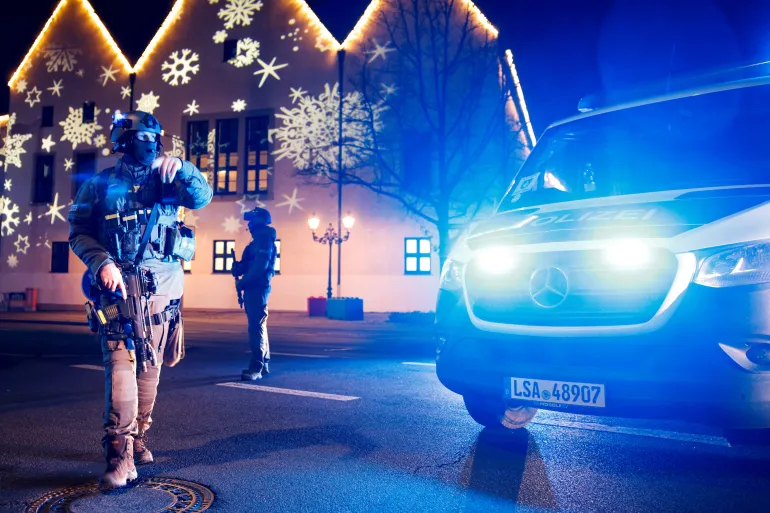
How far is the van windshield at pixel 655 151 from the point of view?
A: 4188mm

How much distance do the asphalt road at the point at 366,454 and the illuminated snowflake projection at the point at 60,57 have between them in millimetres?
28976

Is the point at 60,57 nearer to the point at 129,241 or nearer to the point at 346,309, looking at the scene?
the point at 346,309

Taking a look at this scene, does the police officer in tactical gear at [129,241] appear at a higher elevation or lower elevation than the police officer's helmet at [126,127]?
lower

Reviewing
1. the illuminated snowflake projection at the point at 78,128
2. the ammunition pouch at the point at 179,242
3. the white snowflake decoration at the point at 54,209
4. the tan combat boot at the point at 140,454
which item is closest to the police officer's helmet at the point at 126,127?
the ammunition pouch at the point at 179,242

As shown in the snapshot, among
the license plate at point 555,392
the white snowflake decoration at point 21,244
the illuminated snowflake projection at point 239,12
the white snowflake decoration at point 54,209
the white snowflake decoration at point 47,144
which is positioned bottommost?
the license plate at point 555,392

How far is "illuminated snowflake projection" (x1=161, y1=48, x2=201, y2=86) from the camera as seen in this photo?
99.2 ft

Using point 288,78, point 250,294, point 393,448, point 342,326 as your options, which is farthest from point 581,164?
point 288,78

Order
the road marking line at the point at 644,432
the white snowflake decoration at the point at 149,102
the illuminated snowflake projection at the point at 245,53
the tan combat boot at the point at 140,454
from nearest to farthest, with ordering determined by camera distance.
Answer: the tan combat boot at the point at 140,454 → the road marking line at the point at 644,432 → the illuminated snowflake projection at the point at 245,53 → the white snowflake decoration at the point at 149,102

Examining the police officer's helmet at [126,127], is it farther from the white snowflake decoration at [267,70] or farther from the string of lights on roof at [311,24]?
the white snowflake decoration at [267,70]

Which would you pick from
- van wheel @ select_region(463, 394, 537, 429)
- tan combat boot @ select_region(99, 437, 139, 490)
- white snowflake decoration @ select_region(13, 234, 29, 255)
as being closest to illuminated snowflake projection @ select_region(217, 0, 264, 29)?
white snowflake decoration @ select_region(13, 234, 29, 255)

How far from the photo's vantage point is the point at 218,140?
29.7m

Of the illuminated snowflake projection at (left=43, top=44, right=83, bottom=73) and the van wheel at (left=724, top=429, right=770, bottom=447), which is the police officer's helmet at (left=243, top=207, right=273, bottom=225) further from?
the illuminated snowflake projection at (left=43, top=44, right=83, bottom=73)

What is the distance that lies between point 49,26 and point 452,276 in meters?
35.6

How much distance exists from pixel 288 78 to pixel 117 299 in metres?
25.9
